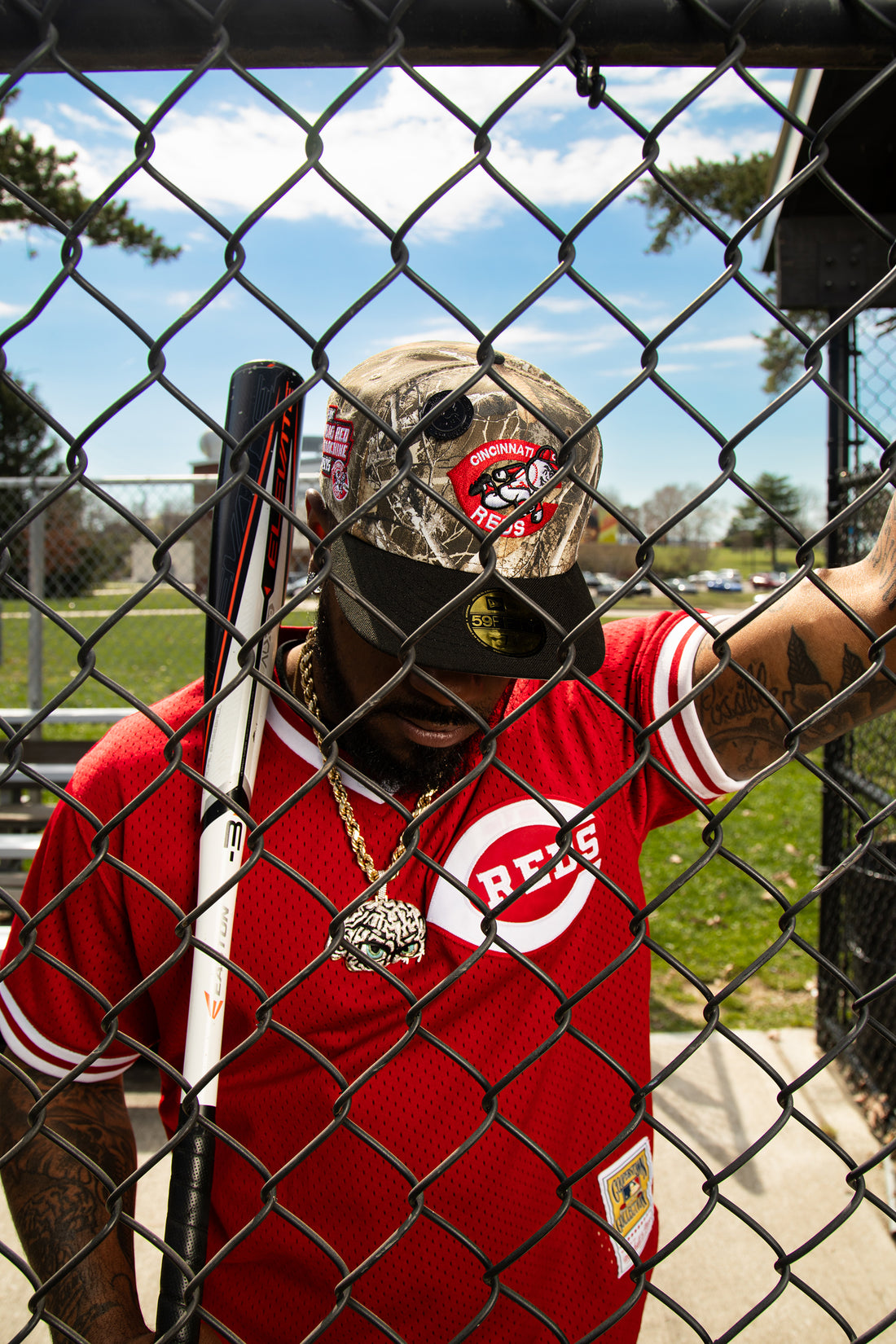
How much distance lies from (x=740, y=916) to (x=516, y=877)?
4.60 m

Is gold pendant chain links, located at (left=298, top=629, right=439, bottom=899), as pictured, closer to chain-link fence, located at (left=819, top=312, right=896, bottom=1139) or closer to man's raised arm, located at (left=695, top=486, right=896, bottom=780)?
man's raised arm, located at (left=695, top=486, right=896, bottom=780)

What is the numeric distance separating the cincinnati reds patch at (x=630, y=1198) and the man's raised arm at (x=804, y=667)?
728 mm

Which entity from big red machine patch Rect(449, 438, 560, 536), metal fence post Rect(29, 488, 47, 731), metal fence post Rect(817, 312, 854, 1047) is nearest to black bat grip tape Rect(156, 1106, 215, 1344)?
big red machine patch Rect(449, 438, 560, 536)

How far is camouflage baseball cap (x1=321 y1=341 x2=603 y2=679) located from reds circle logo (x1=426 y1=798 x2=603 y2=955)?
37 cm

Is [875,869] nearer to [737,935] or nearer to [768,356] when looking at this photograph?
[737,935]

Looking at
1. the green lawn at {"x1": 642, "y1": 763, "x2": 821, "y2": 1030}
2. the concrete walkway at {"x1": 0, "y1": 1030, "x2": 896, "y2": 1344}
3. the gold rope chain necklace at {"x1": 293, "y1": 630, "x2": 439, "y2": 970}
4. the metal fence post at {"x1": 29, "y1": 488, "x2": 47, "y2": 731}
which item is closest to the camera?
the gold rope chain necklace at {"x1": 293, "y1": 630, "x2": 439, "y2": 970}

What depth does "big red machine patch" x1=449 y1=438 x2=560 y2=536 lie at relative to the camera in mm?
1184

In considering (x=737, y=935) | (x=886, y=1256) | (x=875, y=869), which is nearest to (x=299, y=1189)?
(x=886, y=1256)

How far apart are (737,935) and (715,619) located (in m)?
4.26

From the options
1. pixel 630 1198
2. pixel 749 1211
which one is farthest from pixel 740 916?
pixel 630 1198

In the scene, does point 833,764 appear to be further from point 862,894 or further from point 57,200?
point 57,200

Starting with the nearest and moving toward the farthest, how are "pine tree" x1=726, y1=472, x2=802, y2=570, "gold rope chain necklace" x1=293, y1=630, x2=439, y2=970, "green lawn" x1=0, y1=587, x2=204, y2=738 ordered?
"gold rope chain necklace" x1=293, y1=630, x2=439, y2=970, "green lawn" x1=0, y1=587, x2=204, y2=738, "pine tree" x1=726, y1=472, x2=802, y2=570

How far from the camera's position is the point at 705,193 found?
15.2 m

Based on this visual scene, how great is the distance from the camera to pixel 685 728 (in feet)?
5.55
